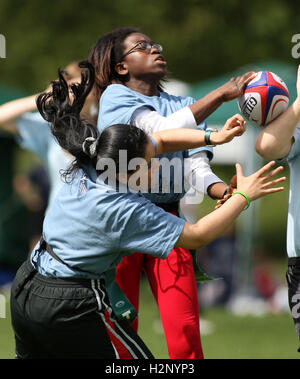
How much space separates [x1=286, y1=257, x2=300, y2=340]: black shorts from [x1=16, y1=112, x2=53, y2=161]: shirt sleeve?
2.59m

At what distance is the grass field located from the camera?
20.2ft

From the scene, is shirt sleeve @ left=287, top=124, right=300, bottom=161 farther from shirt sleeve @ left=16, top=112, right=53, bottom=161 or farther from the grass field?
the grass field

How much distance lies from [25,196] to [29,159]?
10149mm

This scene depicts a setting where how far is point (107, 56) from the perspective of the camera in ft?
13.5

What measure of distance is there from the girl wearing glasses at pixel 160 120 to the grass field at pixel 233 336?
7.15 ft

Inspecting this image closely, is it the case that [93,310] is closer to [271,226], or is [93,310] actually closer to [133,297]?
[133,297]

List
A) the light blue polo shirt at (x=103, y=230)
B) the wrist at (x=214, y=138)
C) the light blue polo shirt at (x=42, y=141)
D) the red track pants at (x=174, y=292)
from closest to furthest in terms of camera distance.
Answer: the light blue polo shirt at (x=103, y=230)
the wrist at (x=214, y=138)
the red track pants at (x=174, y=292)
the light blue polo shirt at (x=42, y=141)

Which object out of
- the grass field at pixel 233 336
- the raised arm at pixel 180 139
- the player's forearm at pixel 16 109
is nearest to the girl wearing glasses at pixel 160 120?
the raised arm at pixel 180 139

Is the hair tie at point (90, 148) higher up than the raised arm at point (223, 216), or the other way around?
the hair tie at point (90, 148)

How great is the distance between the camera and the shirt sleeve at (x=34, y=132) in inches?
221

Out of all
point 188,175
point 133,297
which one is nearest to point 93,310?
point 133,297

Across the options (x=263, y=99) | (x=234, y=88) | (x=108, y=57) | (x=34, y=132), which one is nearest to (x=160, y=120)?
(x=234, y=88)

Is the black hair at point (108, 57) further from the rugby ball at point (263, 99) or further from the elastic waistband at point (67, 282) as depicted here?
the elastic waistband at point (67, 282)

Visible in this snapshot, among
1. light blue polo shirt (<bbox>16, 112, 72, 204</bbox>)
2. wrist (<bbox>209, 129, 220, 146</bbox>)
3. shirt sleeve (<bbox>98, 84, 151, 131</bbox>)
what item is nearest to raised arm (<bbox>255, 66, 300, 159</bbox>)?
wrist (<bbox>209, 129, 220, 146</bbox>)
